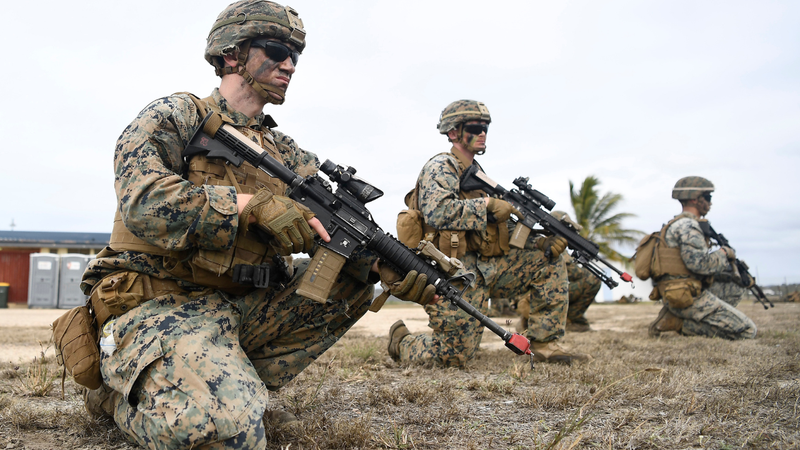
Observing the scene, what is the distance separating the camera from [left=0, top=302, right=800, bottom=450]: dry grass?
2.31m

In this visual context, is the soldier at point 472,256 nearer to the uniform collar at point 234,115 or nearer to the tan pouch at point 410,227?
the tan pouch at point 410,227

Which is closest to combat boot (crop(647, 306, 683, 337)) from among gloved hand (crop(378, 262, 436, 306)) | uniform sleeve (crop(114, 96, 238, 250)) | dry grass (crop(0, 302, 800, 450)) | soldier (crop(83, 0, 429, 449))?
dry grass (crop(0, 302, 800, 450))

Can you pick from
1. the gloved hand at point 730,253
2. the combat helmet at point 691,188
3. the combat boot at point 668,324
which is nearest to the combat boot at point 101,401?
the combat boot at point 668,324

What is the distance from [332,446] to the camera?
2264mm

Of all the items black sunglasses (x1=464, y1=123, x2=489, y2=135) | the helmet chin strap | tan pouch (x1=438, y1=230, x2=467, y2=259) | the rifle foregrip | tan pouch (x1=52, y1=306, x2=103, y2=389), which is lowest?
tan pouch (x1=52, y1=306, x2=103, y2=389)

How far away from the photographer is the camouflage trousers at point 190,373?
1.96 m

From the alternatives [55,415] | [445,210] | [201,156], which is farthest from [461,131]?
[55,415]

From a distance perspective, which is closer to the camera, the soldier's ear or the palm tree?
the soldier's ear

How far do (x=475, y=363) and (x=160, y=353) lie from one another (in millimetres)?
3196

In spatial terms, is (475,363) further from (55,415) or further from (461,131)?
(55,415)

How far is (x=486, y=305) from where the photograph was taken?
519 cm

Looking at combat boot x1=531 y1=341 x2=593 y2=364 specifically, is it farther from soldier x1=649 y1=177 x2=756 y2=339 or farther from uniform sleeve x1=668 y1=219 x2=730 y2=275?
uniform sleeve x1=668 y1=219 x2=730 y2=275

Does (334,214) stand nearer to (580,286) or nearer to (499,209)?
(499,209)

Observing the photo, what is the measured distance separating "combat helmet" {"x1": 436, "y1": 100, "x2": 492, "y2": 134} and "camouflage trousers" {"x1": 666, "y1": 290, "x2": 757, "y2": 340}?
4137mm
